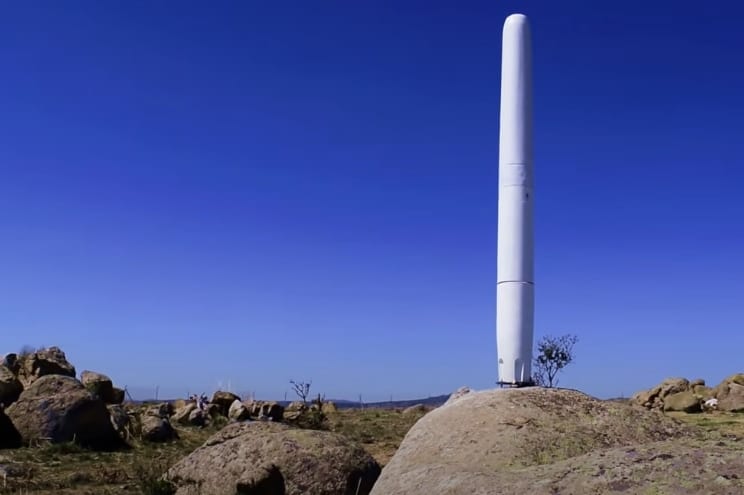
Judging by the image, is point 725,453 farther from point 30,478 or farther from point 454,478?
point 30,478

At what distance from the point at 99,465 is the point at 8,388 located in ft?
24.4

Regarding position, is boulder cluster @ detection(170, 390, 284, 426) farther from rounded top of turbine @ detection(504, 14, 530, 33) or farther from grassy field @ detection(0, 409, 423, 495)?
rounded top of turbine @ detection(504, 14, 530, 33)

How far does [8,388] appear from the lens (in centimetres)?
2150

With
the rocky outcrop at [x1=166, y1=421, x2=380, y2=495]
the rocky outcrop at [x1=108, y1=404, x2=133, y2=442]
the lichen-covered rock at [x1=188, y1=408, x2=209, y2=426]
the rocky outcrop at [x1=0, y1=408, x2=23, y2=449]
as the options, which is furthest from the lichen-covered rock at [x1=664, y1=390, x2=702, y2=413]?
the rocky outcrop at [x1=0, y1=408, x2=23, y2=449]

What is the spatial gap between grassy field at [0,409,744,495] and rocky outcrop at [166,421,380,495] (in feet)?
2.35

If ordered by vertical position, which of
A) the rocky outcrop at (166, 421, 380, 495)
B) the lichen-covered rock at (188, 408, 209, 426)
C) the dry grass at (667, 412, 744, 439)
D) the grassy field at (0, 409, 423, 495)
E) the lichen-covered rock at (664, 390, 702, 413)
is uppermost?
the lichen-covered rock at (664, 390, 702, 413)

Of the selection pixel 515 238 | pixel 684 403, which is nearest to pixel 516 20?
pixel 515 238

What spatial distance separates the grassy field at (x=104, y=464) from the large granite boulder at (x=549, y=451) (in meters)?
1.92

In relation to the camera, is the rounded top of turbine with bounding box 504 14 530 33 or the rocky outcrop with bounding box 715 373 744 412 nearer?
the rounded top of turbine with bounding box 504 14 530 33

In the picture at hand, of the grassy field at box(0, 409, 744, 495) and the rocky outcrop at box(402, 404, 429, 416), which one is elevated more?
the rocky outcrop at box(402, 404, 429, 416)

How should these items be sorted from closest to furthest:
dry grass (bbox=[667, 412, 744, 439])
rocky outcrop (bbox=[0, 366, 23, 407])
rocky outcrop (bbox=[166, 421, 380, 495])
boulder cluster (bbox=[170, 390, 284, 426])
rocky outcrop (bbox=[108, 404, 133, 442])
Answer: rocky outcrop (bbox=[166, 421, 380, 495]) < rocky outcrop (bbox=[108, 404, 133, 442]) < rocky outcrop (bbox=[0, 366, 23, 407]) < dry grass (bbox=[667, 412, 744, 439]) < boulder cluster (bbox=[170, 390, 284, 426])

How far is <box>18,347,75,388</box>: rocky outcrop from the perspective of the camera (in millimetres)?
24422

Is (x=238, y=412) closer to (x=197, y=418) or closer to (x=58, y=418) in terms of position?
(x=197, y=418)

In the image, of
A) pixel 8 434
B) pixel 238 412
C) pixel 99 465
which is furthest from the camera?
pixel 238 412
